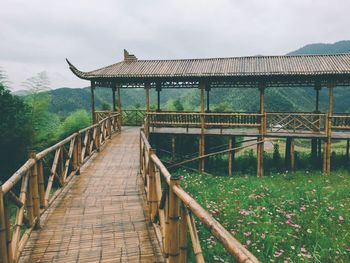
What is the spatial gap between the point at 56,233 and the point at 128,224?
100 centimetres

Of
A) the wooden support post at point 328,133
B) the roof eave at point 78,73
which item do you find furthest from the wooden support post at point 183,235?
the roof eave at point 78,73

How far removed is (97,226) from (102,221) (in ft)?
0.60

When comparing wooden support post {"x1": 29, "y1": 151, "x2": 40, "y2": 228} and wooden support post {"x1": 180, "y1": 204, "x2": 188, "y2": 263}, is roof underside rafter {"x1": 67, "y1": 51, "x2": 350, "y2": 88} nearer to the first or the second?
wooden support post {"x1": 29, "y1": 151, "x2": 40, "y2": 228}

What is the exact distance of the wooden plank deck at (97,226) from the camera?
366cm

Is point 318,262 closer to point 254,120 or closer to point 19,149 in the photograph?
point 254,120

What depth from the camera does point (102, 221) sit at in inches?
182

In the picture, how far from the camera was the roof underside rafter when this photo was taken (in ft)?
43.0

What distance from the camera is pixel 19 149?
43.3 ft

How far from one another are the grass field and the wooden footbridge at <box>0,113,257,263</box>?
5.26 ft

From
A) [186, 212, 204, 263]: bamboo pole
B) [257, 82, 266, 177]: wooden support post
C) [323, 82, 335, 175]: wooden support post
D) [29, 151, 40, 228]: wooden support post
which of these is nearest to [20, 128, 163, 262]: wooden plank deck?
[29, 151, 40, 228]: wooden support post

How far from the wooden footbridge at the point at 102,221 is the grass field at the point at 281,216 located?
1.60m

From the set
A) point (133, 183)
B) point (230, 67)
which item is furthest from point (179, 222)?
point (230, 67)

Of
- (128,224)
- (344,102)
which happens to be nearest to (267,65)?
(128,224)

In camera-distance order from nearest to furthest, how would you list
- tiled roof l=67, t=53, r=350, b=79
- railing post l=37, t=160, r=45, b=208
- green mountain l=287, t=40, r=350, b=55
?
railing post l=37, t=160, r=45, b=208 → tiled roof l=67, t=53, r=350, b=79 → green mountain l=287, t=40, r=350, b=55
